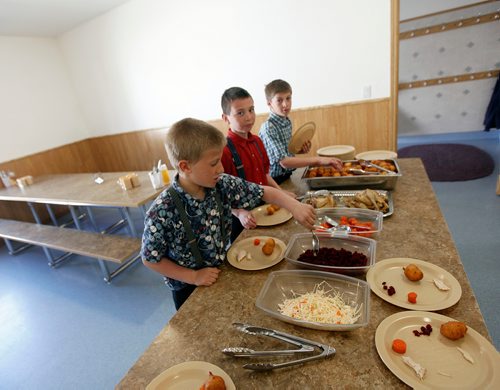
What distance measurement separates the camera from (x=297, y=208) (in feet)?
3.96

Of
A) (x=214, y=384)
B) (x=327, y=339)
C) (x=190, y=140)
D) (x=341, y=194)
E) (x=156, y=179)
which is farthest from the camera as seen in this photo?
(x=156, y=179)

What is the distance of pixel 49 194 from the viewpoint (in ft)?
10.8

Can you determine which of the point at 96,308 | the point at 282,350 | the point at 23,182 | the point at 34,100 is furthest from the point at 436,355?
the point at 34,100

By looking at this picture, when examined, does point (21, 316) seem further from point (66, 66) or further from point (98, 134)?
point (66, 66)

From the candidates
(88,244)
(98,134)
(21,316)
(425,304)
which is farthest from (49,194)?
(425,304)

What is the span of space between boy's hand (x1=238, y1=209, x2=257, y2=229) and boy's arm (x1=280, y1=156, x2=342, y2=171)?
2.06 feet

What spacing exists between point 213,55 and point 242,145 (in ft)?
9.55

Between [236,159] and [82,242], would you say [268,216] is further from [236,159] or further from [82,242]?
[82,242]

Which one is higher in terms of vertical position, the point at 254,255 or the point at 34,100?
the point at 34,100

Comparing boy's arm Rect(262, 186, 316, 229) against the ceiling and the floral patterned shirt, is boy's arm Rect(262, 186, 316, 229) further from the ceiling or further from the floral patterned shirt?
the ceiling

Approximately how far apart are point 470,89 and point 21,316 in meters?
7.50

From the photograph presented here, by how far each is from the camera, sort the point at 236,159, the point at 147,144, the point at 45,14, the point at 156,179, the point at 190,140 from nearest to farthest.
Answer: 1. the point at 190,140
2. the point at 236,159
3. the point at 156,179
4. the point at 45,14
5. the point at 147,144

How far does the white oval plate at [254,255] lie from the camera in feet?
3.69

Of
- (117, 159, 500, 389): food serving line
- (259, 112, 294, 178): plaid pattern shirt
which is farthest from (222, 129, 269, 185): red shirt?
(117, 159, 500, 389): food serving line
